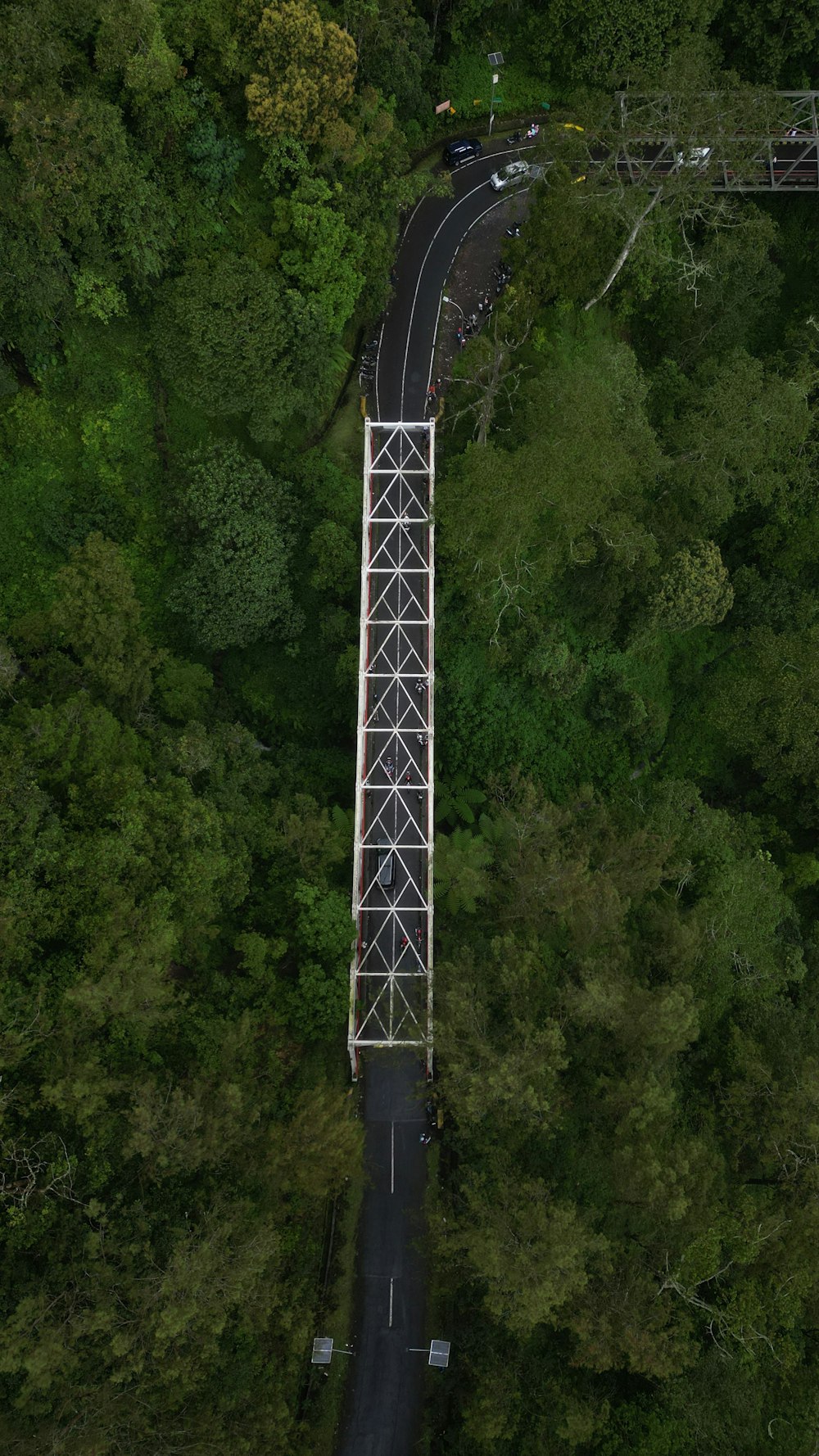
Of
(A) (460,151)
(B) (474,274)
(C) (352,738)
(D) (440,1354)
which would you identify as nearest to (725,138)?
(B) (474,274)

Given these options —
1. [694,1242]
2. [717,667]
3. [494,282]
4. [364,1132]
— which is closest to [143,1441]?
[364,1132]

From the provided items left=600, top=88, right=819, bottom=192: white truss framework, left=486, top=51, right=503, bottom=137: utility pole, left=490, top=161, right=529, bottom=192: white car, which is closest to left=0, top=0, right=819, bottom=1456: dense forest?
left=486, top=51, right=503, bottom=137: utility pole

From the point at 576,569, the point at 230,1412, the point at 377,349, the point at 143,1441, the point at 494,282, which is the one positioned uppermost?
the point at 494,282

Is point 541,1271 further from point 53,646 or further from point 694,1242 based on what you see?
point 53,646

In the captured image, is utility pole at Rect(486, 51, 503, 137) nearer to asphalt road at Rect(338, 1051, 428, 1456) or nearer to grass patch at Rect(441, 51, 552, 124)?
grass patch at Rect(441, 51, 552, 124)

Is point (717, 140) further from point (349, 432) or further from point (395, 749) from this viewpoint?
point (395, 749)

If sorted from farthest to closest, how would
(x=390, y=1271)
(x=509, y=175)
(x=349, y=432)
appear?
(x=509, y=175) < (x=349, y=432) < (x=390, y=1271)
